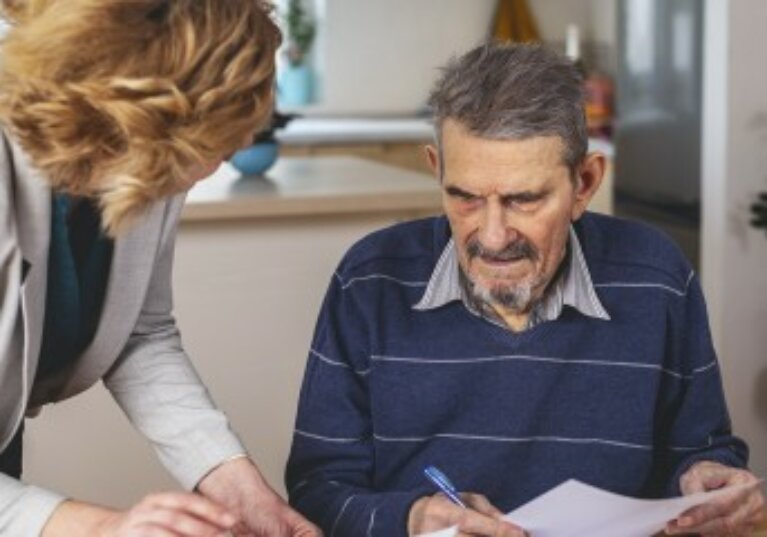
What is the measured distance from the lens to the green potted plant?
5.50 m

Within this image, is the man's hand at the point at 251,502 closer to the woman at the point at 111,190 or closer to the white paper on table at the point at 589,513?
the woman at the point at 111,190

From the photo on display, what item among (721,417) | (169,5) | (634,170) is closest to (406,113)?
(634,170)

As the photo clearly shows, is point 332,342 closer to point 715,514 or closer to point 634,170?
point 715,514

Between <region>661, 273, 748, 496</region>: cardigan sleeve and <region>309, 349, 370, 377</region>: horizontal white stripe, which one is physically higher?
<region>309, 349, 370, 377</region>: horizontal white stripe

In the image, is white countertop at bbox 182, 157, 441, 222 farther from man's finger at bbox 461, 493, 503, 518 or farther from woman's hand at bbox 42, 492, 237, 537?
woman's hand at bbox 42, 492, 237, 537

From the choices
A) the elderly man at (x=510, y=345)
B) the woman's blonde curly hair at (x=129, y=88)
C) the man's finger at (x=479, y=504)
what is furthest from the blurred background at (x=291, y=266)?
the woman's blonde curly hair at (x=129, y=88)

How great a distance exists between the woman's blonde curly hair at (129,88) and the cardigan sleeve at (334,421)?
52 cm

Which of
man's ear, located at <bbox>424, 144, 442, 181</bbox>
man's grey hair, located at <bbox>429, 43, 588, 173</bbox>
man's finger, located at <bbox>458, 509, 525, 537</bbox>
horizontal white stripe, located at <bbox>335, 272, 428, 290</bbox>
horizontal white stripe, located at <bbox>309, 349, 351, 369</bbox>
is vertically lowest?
man's finger, located at <bbox>458, 509, 525, 537</bbox>

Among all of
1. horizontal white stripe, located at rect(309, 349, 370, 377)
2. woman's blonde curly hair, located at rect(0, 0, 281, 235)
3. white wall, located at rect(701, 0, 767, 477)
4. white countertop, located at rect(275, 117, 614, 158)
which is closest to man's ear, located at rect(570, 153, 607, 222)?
horizontal white stripe, located at rect(309, 349, 370, 377)

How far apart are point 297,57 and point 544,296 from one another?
4.02m

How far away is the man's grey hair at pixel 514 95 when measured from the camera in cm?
160

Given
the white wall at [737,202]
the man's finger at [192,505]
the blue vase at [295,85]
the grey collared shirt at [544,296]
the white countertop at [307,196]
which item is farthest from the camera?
the blue vase at [295,85]

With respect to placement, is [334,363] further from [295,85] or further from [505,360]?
[295,85]

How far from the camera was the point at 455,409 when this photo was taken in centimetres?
170
